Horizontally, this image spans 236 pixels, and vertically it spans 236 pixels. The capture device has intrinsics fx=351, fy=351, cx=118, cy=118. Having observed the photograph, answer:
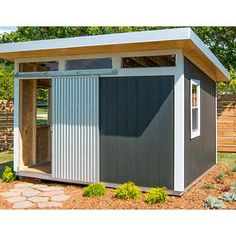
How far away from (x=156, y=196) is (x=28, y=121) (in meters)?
3.66

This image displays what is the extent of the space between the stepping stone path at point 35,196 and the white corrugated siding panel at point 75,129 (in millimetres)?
468

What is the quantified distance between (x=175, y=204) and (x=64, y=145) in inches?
101

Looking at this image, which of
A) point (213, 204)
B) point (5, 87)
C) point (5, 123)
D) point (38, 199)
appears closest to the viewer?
point (213, 204)

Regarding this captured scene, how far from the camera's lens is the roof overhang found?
5.47 meters

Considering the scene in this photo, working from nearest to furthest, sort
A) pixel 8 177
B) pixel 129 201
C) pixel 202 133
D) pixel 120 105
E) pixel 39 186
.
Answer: pixel 129 201 < pixel 120 105 < pixel 39 186 < pixel 8 177 < pixel 202 133

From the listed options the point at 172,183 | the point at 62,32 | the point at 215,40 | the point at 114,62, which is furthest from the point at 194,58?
the point at 62,32

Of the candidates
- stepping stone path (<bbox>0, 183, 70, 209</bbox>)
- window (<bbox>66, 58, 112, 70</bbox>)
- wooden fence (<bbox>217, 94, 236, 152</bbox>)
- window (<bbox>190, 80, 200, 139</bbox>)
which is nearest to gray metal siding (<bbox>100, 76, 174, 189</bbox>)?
window (<bbox>66, 58, 112, 70</bbox>)

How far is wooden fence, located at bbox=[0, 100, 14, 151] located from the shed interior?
12.5 ft

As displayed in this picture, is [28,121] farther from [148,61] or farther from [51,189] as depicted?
[148,61]

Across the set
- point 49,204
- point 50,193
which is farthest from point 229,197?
point 50,193

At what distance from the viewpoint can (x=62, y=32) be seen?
58.6 ft

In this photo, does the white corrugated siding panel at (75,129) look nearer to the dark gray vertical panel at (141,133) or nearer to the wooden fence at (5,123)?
the dark gray vertical panel at (141,133)

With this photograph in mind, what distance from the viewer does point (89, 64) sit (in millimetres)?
6812

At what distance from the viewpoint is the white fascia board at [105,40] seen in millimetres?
5371
